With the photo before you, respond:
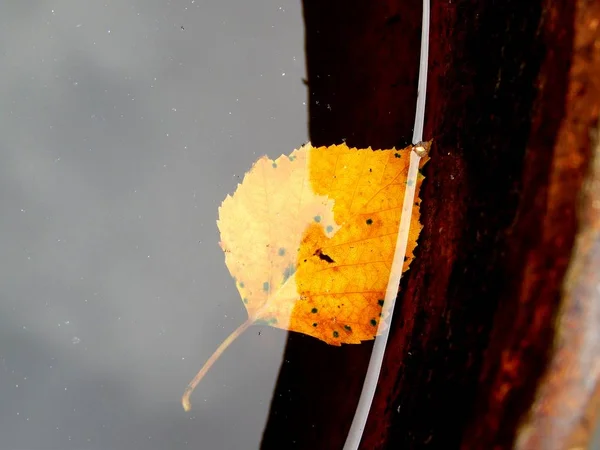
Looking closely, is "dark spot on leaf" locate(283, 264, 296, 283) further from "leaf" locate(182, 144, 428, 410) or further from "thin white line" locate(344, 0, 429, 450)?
"thin white line" locate(344, 0, 429, 450)

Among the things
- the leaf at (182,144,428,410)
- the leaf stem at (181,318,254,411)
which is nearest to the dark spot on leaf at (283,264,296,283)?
the leaf at (182,144,428,410)

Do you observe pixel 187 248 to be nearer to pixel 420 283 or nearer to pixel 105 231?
pixel 105 231

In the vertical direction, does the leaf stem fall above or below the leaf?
below

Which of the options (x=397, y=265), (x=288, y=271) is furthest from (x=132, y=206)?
(x=397, y=265)

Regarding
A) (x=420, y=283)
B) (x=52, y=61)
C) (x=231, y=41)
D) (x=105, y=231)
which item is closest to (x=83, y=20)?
(x=52, y=61)

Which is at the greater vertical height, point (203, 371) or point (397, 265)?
point (397, 265)

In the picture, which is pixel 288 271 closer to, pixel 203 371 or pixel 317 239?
pixel 317 239

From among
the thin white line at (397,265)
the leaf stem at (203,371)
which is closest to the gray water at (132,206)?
the leaf stem at (203,371)
